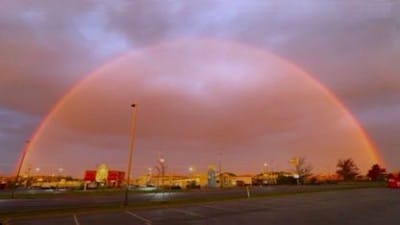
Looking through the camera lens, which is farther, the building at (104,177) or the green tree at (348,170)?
the green tree at (348,170)

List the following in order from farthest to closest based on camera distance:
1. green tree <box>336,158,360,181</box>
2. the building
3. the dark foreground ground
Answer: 1. green tree <box>336,158,360,181</box>
2. the building
3. the dark foreground ground

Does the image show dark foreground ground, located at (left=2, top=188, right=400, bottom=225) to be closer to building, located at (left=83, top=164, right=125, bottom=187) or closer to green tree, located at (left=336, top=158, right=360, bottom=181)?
building, located at (left=83, top=164, right=125, bottom=187)

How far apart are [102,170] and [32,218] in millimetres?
104077

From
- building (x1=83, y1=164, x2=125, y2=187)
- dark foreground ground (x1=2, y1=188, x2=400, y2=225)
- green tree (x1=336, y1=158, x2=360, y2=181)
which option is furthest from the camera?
green tree (x1=336, y1=158, x2=360, y2=181)

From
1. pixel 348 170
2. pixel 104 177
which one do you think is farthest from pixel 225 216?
pixel 348 170

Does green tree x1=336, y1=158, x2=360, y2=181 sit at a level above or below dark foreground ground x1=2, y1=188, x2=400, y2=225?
above

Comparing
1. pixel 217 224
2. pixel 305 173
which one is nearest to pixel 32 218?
pixel 217 224

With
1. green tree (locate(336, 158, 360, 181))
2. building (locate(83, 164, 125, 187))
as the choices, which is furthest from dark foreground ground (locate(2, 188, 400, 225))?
green tree (locate(336, 158, 360, 181))

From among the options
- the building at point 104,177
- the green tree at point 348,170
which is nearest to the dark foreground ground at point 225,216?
the building at point 104,177

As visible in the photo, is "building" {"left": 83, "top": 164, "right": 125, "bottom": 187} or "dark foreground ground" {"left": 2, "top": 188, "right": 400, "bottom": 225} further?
"building" {"left": 83, "top": 164, "right": 125, "bottom": 187}

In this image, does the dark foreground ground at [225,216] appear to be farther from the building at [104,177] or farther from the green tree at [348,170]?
the green tree at [348,170]

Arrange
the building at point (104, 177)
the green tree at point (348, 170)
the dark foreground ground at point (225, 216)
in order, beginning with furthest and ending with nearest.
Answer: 1. the green tree at point (348, 170)
2. the building at point (104, 177)
3. the dark foreground ground at point (225, 216)

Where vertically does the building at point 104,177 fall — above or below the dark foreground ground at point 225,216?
above

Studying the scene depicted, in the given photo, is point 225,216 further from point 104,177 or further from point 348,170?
point 348,170
